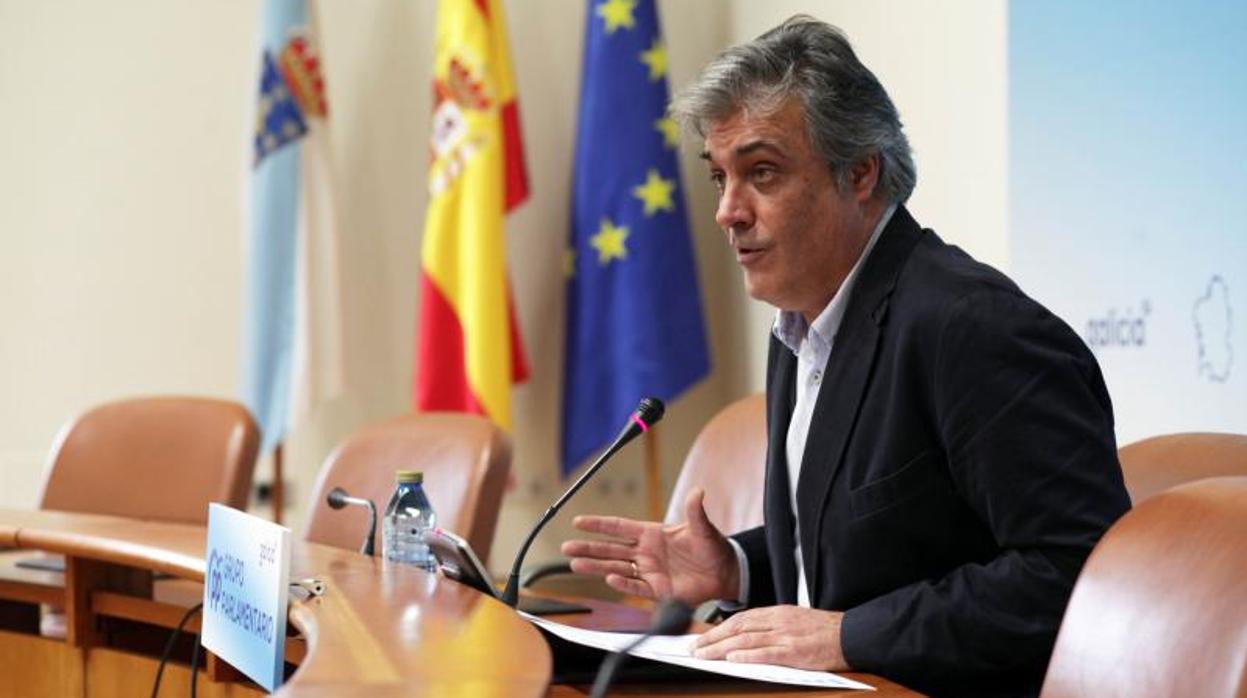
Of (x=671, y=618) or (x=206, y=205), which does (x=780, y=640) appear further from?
(x=206, y=205)

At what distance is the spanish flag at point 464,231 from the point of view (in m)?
5.08

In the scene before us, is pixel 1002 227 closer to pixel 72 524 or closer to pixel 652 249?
pixel 652 249

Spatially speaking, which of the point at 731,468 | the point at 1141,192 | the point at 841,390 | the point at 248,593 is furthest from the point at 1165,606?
the point at 1141,192

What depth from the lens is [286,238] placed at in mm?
5102

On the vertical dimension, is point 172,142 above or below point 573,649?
above

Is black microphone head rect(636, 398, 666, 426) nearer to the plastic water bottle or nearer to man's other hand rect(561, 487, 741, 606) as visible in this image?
man's other hand rect(561, 487, 741, 606)

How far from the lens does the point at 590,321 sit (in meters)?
5.23

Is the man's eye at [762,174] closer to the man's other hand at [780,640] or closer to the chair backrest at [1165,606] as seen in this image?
the man's other hand at [780,640]

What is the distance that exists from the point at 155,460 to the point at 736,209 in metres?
2.01

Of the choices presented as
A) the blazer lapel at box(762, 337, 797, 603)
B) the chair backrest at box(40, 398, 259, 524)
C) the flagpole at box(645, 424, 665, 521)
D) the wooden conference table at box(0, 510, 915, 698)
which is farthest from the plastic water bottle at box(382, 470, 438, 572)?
the flagpole at box(645, 424, 665, 521)

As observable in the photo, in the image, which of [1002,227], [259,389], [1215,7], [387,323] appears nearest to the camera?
[1215,7]

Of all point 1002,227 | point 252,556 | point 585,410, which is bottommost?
point 585,410

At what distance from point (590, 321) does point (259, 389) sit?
3.48 ft

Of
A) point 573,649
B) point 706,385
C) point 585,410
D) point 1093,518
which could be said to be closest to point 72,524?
point 573,649
